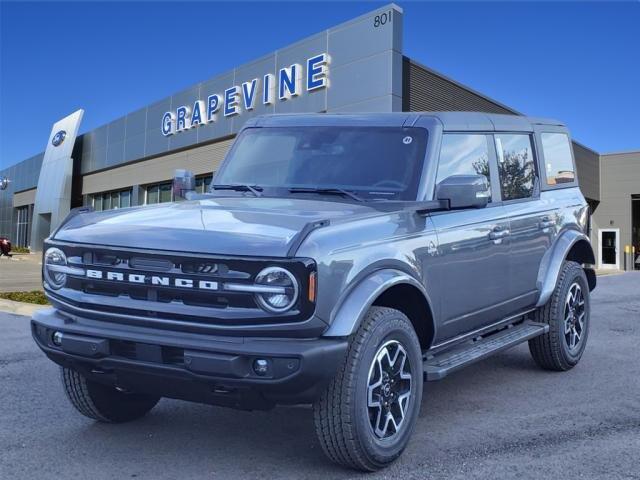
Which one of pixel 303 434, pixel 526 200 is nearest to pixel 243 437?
pixel 303 434

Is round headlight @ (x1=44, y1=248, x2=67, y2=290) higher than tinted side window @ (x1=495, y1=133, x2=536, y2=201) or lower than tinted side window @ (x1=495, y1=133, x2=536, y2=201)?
lower

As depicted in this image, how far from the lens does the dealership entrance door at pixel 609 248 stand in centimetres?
3960

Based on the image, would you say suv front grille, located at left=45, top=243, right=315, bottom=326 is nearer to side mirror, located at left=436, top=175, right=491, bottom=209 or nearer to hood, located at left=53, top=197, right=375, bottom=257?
hood, located at left=53, top=197, right=375, bottom=257

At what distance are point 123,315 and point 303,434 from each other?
146 cm

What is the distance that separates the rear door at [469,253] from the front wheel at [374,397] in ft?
1.64

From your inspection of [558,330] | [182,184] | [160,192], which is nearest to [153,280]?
[182,184]

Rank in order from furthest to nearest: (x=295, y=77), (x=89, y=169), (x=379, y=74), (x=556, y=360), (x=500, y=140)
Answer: (x=89, y=169), (x=295, y=77), (x=379, y=74), (x=556, y=360), (x=500, y=140)

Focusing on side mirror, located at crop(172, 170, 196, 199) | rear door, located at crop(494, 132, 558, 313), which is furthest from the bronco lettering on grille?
rear door, located at crop(494, 132, 558, 313)

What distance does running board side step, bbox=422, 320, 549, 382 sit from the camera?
391 cm

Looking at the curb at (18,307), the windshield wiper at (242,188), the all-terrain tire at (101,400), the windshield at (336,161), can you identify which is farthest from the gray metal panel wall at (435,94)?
the all-terrain tire at (101,400)

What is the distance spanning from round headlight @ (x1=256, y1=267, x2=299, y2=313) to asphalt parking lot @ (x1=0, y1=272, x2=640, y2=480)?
97 centimetres

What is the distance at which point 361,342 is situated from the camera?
10.6 feet

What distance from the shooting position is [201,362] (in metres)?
2.98

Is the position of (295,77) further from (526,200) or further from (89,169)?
(89,169)
